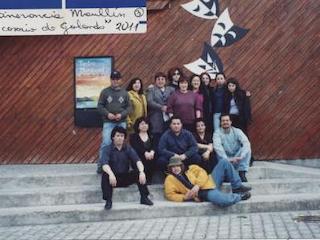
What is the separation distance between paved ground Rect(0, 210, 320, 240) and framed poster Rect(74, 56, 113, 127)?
3.46 metres

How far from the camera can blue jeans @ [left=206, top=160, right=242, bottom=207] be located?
863 centimetres

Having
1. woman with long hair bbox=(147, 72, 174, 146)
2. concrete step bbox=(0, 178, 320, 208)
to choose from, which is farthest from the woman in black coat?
concrete step bbox=(0, 178, 320, 208)

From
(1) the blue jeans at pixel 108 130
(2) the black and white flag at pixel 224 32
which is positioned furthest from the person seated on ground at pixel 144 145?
(2) the black and white flag at pixel 224 32

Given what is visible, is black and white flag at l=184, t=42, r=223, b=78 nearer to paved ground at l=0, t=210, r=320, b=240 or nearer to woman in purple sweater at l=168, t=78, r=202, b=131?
woman in purple sweater at l=168, t=78, r=202, b=131

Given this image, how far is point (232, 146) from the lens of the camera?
9.68 metres

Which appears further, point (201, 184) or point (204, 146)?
point (204, 146)

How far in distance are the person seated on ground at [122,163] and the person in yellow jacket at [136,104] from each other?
962 mm

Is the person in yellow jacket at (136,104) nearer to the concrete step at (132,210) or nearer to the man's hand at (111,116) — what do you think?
the man's hand at (111,116)

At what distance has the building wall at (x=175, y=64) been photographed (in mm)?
11320

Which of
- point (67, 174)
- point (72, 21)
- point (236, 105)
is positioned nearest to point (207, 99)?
point (236, 105)

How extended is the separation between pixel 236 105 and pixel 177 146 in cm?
160

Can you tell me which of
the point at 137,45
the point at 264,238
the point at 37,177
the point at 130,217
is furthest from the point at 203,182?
the point at 137,45

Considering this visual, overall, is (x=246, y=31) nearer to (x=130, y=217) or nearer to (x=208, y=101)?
(x=208, y=101)

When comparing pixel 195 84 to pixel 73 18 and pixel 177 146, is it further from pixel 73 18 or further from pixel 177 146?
pixel 73 18
